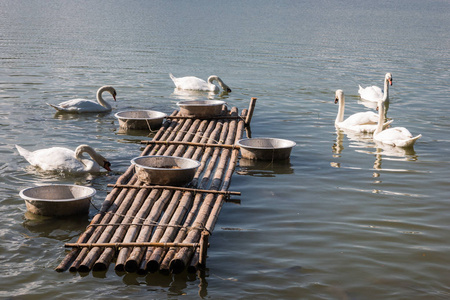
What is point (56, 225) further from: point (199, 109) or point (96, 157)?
point (199, 109)

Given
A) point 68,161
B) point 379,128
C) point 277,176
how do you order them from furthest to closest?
point 379,128 < point 277,176 < point 68,161

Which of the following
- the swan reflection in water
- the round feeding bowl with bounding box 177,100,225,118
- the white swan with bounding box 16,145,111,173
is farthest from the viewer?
the round feeding bowl with bounding box 177,100,225,118

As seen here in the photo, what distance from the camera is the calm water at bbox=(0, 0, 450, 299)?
730cm

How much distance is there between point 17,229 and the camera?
856 centimetres

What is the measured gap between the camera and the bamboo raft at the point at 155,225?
7.39 meters

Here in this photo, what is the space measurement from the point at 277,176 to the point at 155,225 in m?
4.04

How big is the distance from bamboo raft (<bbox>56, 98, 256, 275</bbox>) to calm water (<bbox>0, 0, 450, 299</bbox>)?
0.21 metres

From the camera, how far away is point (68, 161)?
36.5 feet

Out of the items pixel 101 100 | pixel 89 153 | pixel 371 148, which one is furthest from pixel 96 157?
pixel 371 148

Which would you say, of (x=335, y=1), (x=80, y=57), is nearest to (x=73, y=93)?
(x=80, y=57)

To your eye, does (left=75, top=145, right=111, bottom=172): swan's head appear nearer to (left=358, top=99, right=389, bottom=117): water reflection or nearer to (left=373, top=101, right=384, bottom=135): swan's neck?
(left=373, top=101, right=384, bottom=135): swan's neck

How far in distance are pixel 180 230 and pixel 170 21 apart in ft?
145

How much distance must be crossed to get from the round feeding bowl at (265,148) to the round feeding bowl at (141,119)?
2930mm

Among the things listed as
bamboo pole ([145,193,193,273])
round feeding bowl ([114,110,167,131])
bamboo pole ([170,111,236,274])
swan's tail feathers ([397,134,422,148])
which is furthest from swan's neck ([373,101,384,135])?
bamboo pole ([145,193,193,273])
